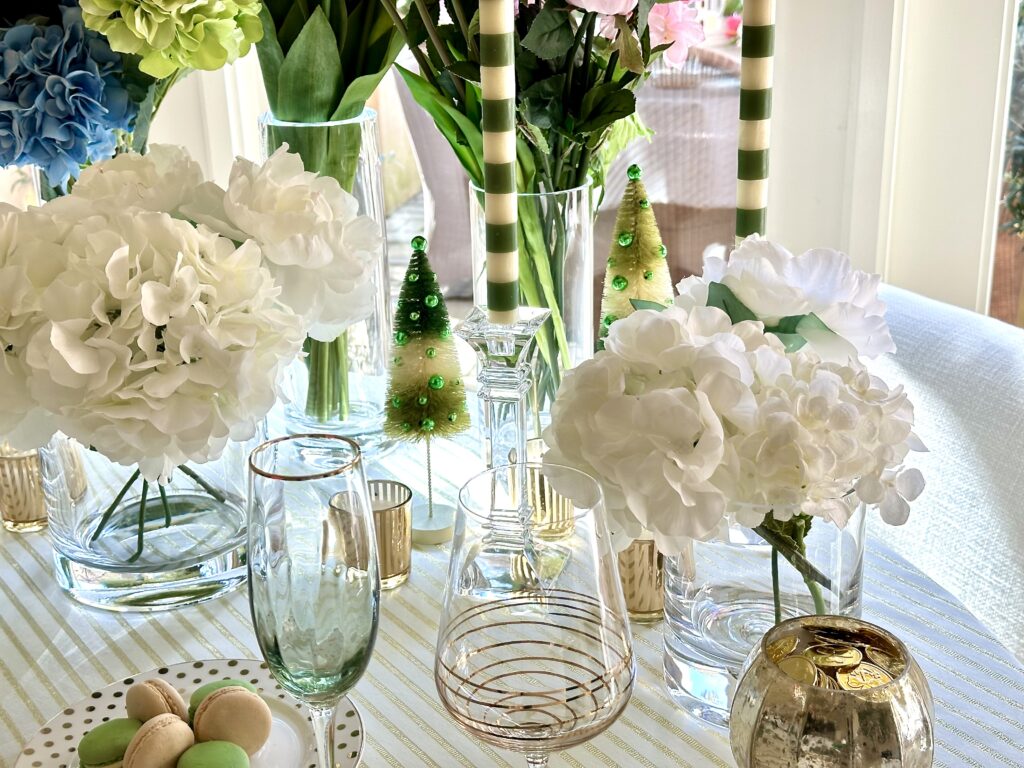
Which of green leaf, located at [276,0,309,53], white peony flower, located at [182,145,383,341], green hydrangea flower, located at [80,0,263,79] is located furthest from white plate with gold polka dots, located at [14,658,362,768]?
green leaf, located at [276,0,309,53]

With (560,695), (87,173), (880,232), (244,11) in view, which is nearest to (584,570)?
(560,695)

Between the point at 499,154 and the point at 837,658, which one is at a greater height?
the point at 499,154

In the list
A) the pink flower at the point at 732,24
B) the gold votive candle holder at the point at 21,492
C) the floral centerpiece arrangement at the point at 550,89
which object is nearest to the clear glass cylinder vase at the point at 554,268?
the floral centerpiece arrangement at the point at 550,89

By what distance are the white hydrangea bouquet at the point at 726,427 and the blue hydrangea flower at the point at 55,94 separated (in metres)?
0.55

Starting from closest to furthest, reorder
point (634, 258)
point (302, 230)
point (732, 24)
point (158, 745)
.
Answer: point (158, 745)
point (302, 230)
point (634, 258)
point (732, 24)

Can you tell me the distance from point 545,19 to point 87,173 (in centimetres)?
35

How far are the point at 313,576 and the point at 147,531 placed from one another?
1.20 feet

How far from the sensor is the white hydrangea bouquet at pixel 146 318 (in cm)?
74

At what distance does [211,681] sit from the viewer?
89cm

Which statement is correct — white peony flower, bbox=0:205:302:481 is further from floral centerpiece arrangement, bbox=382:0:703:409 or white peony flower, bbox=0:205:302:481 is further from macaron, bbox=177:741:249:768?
floral centerpiece arrangement, bbox=382:0:703:409

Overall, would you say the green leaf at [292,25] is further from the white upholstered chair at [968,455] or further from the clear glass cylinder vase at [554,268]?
the white upholstered chair at [968,455]

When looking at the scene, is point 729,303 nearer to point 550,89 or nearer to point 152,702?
point 550,89

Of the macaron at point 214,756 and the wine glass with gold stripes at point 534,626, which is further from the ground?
the wine glass with gold stripes at point 534,626

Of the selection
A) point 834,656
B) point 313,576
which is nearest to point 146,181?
point 313,576
